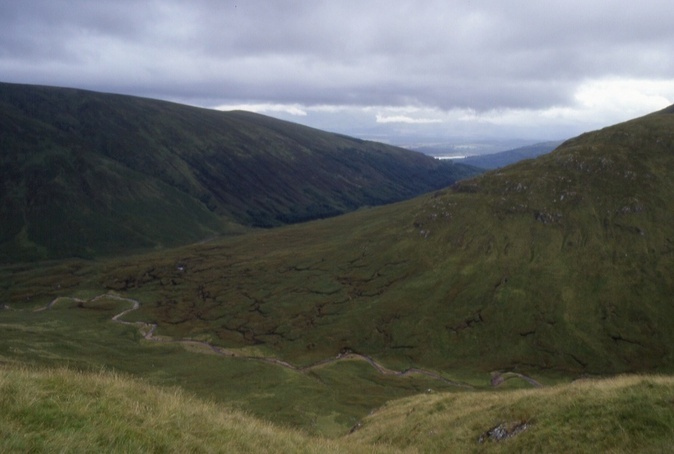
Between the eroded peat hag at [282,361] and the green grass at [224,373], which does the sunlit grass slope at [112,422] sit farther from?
the eroded peat hag at [282,361]

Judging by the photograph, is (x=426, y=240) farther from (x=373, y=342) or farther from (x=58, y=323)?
(x=58, y=323)

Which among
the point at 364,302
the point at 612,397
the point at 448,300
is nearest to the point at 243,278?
the point at 364,302

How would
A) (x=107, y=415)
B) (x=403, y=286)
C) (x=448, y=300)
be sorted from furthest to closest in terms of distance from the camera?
(x=403, y=286), (x=448, y=300), (x=107, y=415)

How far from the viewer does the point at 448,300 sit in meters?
146

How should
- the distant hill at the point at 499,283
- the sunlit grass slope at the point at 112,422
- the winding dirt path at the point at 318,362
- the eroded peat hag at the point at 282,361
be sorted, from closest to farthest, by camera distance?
the sunlit grass slope at the point at 112,422, the winding dirt path at the point at 318,362, the eroded peat hag at the point at 282,361, the distant hill at the point at 499,283

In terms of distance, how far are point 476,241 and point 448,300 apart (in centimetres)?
3117

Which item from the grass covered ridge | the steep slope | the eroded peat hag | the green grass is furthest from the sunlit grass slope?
the steep slope

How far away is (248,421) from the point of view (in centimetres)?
2062

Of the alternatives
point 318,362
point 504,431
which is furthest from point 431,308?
point 504,431

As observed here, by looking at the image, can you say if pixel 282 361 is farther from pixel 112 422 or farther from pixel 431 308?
pixel 112 422

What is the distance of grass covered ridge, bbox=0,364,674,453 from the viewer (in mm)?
13680

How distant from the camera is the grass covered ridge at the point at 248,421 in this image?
1368 centimetres

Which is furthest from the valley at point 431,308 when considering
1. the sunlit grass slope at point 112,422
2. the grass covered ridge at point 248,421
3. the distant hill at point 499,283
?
the sunlit grass slope at point 112,422

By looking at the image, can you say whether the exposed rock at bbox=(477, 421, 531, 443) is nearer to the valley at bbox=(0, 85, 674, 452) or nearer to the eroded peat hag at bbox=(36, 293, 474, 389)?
the valley at bbox=(0, 85, 674, 452)
